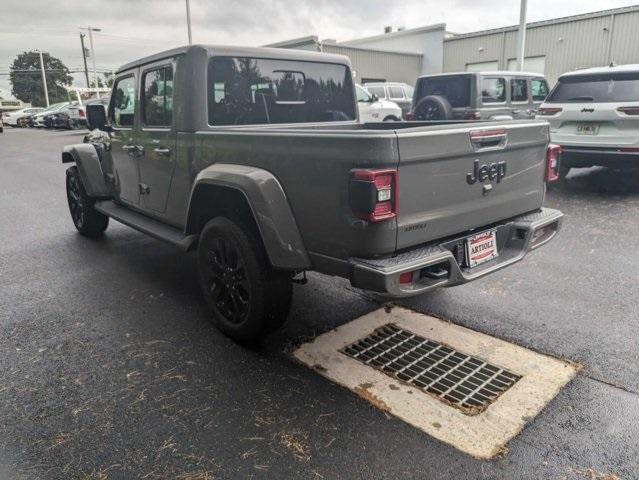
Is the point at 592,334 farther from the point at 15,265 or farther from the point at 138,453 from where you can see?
the point at 15,265

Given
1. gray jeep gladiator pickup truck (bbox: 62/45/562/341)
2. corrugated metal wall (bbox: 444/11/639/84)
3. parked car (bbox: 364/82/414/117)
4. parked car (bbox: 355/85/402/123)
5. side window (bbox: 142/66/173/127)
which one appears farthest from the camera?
corrugated metal wall (bbox: 444/11/639/84)

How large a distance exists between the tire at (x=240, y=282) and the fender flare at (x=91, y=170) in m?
2.45

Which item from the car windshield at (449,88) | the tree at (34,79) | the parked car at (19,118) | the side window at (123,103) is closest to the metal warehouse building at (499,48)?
the car windshield at (449,88)

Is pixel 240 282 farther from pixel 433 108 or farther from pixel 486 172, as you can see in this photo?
pixel 433 108

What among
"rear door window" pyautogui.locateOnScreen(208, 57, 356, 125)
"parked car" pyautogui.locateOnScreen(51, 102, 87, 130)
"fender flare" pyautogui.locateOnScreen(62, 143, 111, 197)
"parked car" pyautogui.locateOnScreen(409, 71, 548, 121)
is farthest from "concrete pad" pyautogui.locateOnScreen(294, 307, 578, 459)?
"parked car" pyautogui.locateOnScreen(51, 102, 87, 130)

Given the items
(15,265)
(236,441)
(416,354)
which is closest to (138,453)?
(236,441)

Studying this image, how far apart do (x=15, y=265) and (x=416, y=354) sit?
424cm

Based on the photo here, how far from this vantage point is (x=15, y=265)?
5273 millimetres

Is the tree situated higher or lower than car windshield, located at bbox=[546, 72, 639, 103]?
higher

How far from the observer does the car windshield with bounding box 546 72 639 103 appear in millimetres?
7352

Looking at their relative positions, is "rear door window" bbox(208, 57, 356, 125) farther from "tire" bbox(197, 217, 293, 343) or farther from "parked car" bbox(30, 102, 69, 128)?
"parked car" bbox(30, 102, 69, 128)

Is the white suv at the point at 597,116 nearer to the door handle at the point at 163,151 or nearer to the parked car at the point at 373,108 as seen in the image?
the door handle at the point at 163,151

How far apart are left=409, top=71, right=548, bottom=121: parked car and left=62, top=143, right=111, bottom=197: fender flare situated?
704 cm

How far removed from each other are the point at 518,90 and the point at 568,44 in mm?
16952
